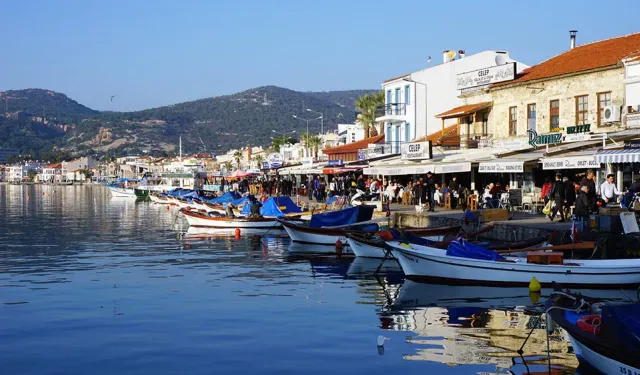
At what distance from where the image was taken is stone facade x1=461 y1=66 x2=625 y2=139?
35.6 metres

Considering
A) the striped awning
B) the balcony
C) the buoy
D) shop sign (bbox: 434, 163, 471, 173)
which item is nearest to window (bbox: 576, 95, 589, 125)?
shop sign (bbox: 434, 163, 471, 173)

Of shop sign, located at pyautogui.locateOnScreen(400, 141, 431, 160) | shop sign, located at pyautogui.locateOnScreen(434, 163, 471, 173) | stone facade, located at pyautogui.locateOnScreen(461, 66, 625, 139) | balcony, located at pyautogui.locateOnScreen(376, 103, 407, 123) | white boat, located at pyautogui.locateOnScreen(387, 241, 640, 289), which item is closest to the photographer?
white boat, located at pyautogui.locateOnScreen(387, 241, 640, 289)

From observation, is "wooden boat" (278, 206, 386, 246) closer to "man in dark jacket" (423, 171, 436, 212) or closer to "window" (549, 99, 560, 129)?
"man in dark jacket" (423, 171, 436, 212)

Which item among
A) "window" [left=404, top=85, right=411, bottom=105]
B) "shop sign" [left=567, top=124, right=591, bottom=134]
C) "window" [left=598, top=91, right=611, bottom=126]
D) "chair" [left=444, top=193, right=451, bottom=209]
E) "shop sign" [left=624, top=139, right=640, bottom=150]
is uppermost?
"window" [left=404, top=85, right=411, bottom=105]

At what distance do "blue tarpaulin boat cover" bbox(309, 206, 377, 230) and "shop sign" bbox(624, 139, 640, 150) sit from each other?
9833mm

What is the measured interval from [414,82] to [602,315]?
48.8 meters

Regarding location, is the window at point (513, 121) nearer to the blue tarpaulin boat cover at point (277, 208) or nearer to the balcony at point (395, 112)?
the blue tarpaulin boat cover at point (277, 208)

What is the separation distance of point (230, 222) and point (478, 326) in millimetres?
26777

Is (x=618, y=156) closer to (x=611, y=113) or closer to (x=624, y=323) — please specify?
(x=611, y=113)

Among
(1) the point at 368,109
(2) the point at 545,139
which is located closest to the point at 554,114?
(2) the point at 545,139

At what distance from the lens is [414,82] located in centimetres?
5919

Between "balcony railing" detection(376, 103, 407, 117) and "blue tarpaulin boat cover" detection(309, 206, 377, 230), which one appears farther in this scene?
"balcony railing" detection(376, 103, 407, 117)

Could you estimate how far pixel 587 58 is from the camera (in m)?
39.1

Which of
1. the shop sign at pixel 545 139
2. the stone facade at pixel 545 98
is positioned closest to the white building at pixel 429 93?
the stone facade at pixel 545 98
